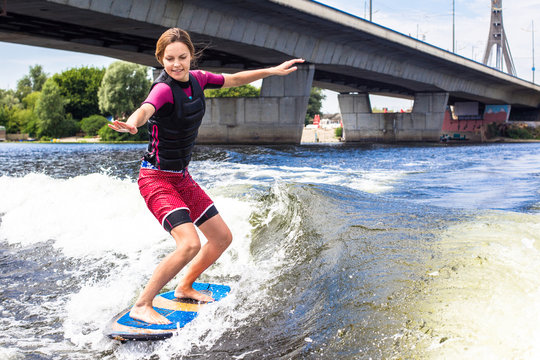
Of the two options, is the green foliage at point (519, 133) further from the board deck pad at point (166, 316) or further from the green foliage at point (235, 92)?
the board deck pad at point (166, 316)

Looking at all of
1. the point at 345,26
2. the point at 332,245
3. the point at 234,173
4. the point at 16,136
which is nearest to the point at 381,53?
the point at 345,26

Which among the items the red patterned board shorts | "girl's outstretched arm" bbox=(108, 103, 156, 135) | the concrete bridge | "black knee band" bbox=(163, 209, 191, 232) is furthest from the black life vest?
the concrete bridge

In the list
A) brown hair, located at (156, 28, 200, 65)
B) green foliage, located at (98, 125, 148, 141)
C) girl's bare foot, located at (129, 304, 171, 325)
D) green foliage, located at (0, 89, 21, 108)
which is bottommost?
green foliage, located at (98, 125, 148, 141)

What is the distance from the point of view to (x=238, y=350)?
396cm

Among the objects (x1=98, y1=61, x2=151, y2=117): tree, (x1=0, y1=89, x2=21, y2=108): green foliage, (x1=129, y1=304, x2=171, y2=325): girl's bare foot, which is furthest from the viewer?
(x1=0, y1=89, x2=21, y2=108): green foliage

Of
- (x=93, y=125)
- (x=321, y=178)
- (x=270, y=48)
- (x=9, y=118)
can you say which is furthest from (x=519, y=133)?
(x=9, y=118)

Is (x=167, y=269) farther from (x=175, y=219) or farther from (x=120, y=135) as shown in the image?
(x=120, y=135)

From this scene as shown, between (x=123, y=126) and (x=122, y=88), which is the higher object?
(x=122, y=88)

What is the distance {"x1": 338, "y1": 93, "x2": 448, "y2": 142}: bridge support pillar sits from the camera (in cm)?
6056

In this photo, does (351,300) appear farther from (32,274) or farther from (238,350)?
(32,274)

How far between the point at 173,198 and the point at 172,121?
2.16 feet

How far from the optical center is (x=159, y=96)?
4.18 metres

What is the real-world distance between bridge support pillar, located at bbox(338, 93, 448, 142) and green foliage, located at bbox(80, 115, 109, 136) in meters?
40.0

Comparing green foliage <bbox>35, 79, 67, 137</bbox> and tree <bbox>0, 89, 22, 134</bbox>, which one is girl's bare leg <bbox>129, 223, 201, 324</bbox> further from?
tree <bbox>0, 89, 22, 134</bbox>
